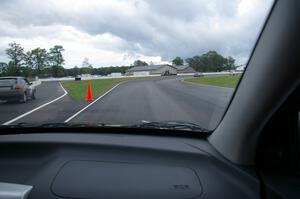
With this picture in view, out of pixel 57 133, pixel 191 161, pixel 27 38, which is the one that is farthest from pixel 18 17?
pixel 191 161

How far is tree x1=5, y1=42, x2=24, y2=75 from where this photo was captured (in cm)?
412

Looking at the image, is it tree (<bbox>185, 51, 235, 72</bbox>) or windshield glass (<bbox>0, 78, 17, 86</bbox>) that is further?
windshield glass (<bbox>0, 78, 17, 86</bbox>)

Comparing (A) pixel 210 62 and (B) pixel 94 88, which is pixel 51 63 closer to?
(A) pixel 210 62

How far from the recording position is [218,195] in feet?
8.66

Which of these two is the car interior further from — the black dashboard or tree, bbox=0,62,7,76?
tree, bbox=0,62,7,76

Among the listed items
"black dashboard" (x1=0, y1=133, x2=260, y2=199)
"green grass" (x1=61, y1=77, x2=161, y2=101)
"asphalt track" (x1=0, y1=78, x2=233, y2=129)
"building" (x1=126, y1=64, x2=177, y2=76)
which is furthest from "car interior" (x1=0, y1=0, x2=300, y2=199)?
"green grass" (x1=61, y1=77, x2=161, y2=101)

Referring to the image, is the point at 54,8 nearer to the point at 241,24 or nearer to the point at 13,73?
the point at 13,73

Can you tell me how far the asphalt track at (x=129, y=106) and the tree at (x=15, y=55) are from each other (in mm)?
677

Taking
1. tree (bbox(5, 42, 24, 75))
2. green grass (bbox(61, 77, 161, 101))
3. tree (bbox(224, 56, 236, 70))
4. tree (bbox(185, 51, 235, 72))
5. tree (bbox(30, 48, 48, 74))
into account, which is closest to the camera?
tree (bbox(224, 56, 236, 70))

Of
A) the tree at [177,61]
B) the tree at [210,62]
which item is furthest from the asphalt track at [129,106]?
the tree at [177,61]

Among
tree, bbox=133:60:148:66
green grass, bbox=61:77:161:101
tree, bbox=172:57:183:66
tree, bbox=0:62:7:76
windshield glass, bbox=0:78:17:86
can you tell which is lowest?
green grass, bbox=61:77:161:101

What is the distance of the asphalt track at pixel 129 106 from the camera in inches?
207

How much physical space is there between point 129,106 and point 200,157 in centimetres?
411

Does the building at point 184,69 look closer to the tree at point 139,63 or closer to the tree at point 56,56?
the tree at point 139,63
